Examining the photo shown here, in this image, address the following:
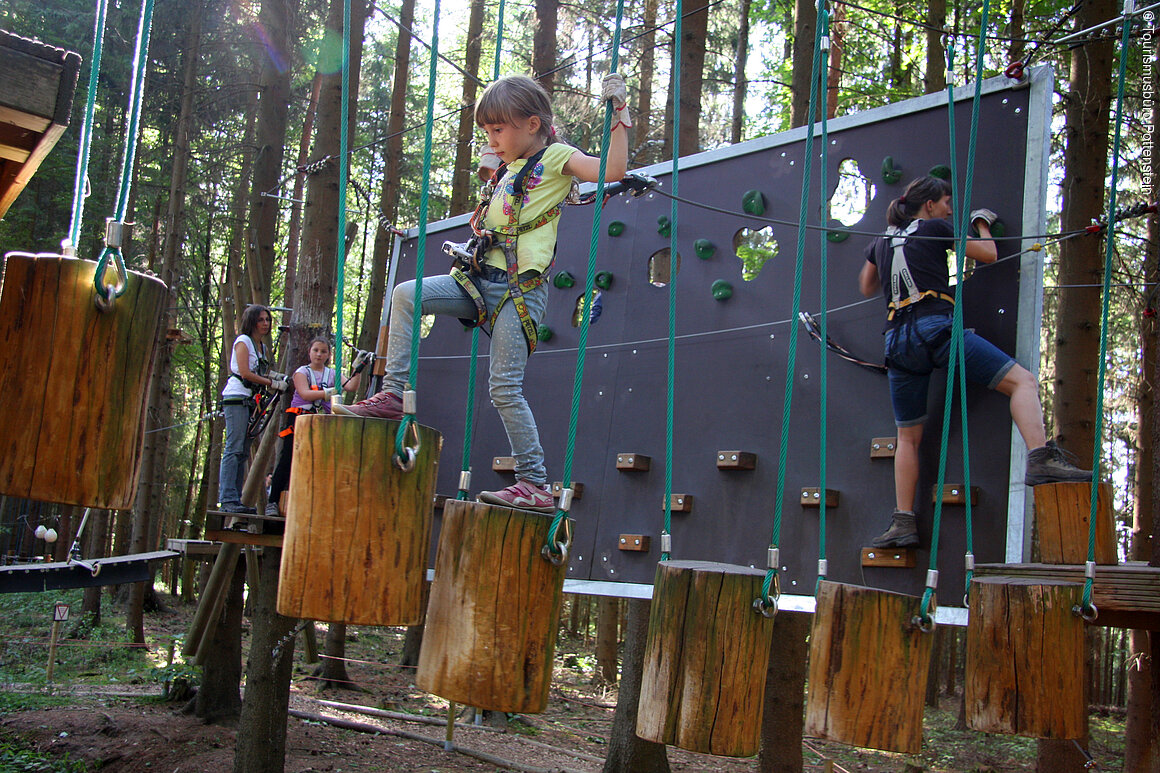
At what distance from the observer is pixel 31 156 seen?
2539 millimetres

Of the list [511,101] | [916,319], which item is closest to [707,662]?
[511,101]

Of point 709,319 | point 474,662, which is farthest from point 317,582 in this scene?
point 709,319

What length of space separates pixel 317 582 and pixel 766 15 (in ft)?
41.4

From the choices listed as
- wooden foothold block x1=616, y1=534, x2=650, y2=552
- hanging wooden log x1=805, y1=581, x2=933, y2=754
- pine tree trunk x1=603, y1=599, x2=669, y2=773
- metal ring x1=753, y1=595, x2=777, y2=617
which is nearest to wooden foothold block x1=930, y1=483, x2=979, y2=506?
hanging wooden log x1=805, y1=581, x2=933, y2=754

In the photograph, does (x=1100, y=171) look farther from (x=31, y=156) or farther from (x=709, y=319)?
(x=31, y=156)

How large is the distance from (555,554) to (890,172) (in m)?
3.67

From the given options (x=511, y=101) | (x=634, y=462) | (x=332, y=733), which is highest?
(x=511, y=101)

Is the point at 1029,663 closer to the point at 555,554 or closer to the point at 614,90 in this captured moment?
Result: the point at 555,554

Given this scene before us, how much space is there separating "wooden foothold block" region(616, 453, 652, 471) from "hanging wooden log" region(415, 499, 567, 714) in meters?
3.72

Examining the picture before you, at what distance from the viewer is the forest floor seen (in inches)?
283

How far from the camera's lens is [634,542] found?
18.9 feet

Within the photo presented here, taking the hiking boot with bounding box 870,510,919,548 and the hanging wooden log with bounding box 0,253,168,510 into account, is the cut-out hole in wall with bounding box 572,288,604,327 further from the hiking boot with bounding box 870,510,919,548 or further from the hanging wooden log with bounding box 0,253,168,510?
the hanging wooden log with bounding box 0,253,168,510

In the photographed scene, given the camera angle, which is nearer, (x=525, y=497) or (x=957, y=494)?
(x=525, y=497)

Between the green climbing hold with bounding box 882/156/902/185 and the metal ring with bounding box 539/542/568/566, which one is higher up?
the green climbing hold with bounding box 882/156/902/185
